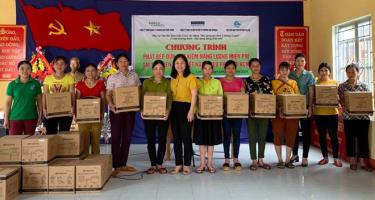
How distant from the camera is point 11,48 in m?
6.36

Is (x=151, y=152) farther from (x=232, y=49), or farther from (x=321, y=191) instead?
(x=232, y=49)

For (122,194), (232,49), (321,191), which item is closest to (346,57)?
(232,49)

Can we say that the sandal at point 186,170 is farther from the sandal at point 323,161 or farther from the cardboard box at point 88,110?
the sandal at point 323,161

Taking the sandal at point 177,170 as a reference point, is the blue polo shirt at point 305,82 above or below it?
above

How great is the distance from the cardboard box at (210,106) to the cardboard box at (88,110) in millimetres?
1130

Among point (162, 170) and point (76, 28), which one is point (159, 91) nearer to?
point (162, 170)

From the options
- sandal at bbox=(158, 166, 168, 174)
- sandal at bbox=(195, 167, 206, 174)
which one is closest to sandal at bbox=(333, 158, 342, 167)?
sandal at bbox=(195, 167, 206, 174)

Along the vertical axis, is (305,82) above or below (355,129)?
above

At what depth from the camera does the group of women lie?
162 inches

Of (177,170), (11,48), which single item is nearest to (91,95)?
(177,170)

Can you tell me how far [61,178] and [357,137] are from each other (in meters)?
3.43

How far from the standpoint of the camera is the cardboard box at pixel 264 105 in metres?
4.23

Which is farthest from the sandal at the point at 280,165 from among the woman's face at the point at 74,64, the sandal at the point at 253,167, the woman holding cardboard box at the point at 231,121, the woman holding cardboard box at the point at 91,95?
the woman's face at the point at 74,64

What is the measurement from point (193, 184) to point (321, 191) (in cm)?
124
